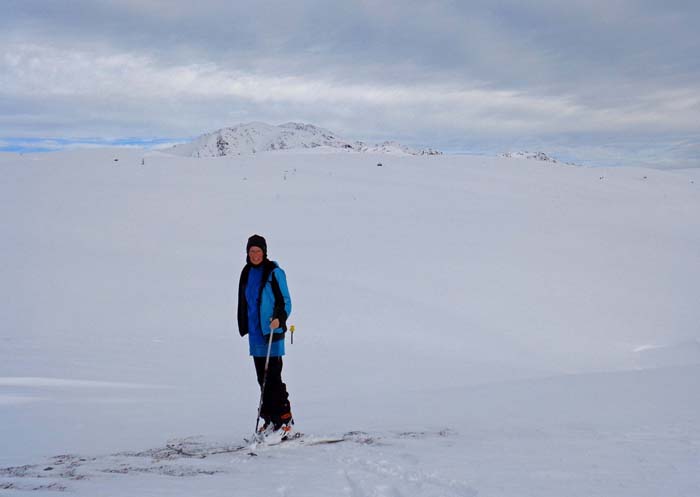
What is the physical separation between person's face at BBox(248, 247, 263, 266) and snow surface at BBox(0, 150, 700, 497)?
5.72 ft

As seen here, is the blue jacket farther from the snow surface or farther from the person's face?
the snow surface

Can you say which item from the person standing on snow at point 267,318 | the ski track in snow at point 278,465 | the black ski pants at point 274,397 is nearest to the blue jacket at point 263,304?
the person standing on snow at point 267,318

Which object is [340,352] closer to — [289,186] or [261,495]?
[261,495]

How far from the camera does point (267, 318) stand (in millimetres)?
6305

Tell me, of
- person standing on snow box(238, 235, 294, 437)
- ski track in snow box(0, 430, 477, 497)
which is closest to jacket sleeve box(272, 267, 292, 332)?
person standing on snow box(238, 235, 294, 437)

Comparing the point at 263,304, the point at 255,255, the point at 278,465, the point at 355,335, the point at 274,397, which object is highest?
the point at 255,255

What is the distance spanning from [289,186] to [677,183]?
19039 millimetres

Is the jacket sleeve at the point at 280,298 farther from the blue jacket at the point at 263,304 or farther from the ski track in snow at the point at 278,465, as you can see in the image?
the ski track in snow at the point at 278,465

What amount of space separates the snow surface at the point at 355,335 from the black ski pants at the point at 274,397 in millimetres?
445

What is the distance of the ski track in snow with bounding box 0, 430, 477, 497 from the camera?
14.9ft

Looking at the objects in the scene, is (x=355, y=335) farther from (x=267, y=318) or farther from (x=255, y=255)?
(x=255, y=255)

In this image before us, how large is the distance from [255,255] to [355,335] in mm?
5729

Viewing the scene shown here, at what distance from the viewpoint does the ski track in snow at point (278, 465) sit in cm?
453

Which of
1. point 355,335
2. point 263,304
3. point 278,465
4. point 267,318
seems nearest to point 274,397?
point 267,318
